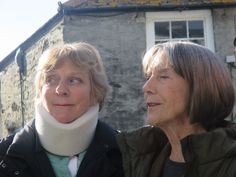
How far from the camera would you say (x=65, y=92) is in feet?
9.25

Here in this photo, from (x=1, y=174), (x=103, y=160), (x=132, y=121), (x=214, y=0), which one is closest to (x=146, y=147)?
(x=103, y=160)

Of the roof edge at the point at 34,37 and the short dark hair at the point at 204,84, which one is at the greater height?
the roof edge at the point at 34,37

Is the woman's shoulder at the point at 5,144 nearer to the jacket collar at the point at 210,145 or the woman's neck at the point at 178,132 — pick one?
the woman's neck at the point at 178,132

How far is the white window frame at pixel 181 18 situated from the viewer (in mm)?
9703

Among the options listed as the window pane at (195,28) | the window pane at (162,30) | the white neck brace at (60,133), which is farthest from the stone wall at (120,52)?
the white neck brace at (60,133)

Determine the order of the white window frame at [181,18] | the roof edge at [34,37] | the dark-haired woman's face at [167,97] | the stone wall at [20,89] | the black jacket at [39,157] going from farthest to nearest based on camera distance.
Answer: the stone wall at [20,89]
the roof edge at [34,37]
the white window frame at [181,18]
the black jacket at [39,157]
the dark-haired woman's face at [167,97]

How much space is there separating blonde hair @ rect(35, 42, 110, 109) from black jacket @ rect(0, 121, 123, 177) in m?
0.28

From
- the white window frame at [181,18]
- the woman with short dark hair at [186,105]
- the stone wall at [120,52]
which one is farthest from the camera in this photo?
the white window frame at [181,18]

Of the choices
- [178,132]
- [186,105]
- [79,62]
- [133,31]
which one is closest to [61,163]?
[79,62]

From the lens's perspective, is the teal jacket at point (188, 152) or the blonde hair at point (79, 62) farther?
the blonde hair at point (79, 62)

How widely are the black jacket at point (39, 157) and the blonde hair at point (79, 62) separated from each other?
0.92ft

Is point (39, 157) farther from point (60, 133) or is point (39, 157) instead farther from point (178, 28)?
point (178, 28)

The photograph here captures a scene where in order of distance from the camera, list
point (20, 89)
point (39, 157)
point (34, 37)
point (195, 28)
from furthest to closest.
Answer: point (20, 89) → point (34, 37) → point (195, 28) → point (39, 157)

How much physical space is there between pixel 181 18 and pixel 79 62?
717 centimetres
